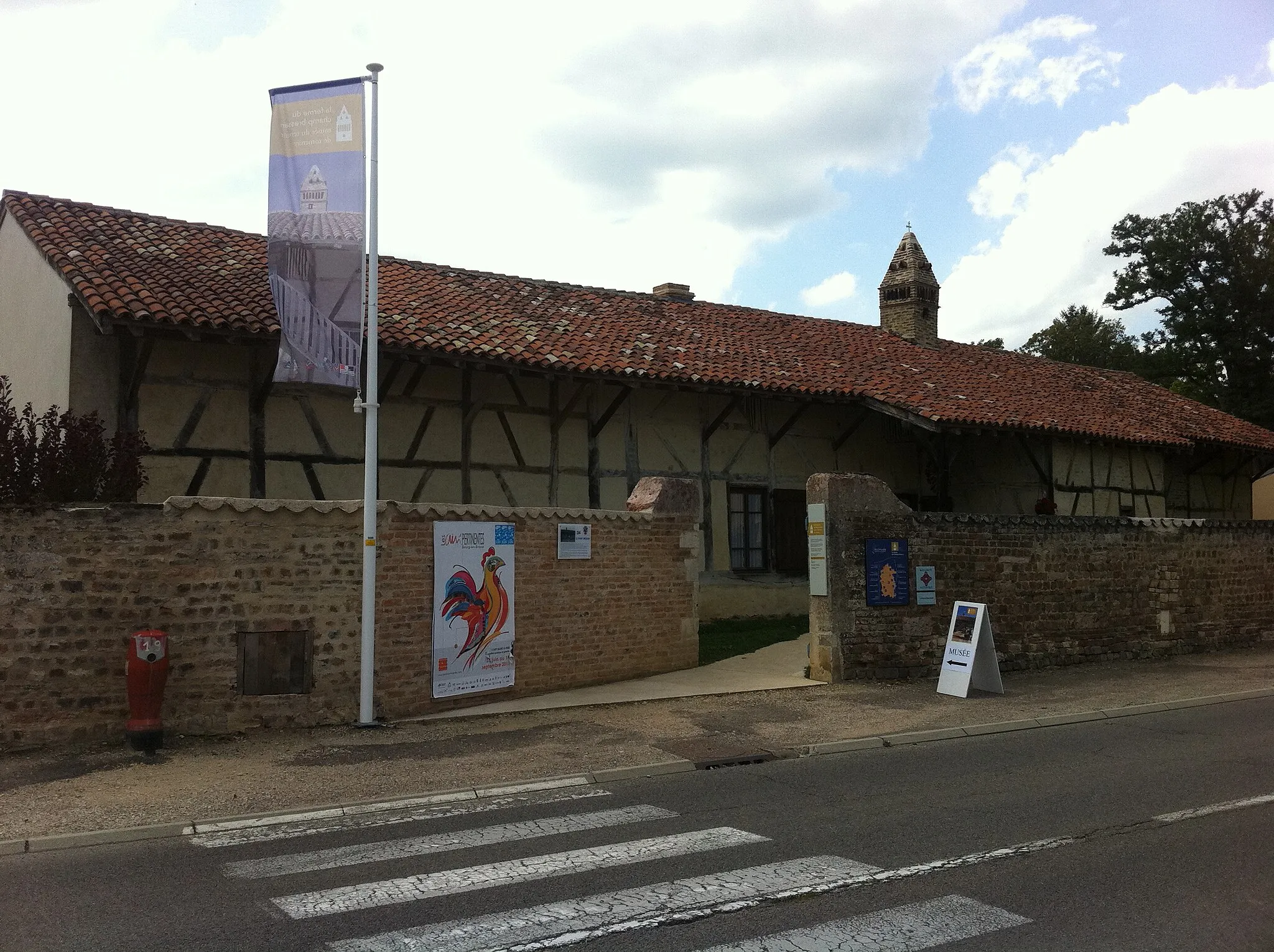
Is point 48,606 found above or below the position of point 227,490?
below

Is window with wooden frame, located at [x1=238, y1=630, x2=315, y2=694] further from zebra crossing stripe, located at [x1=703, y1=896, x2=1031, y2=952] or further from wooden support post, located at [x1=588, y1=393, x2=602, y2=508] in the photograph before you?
wooden support post, located at [x1=588, y1=393, x2=602, y2=508]

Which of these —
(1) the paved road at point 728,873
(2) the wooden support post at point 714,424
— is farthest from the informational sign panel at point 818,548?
(2) the wooden support post at point 714,424

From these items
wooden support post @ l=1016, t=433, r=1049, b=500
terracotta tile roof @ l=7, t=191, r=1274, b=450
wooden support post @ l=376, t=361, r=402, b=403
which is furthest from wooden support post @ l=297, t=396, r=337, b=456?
wooden support post @ l=1016, t=433, r=1049, b=500

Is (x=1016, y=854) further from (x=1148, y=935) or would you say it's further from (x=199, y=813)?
(x=199, y=813)

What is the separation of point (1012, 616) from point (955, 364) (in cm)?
1046

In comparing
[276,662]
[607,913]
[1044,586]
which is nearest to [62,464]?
[276,662]

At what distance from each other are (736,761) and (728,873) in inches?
127

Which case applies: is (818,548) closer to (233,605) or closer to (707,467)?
(707,467)

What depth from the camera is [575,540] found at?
12.0 meters

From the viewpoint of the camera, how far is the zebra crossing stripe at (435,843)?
19.2ft

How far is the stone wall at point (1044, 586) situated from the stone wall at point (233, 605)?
10.2 feet

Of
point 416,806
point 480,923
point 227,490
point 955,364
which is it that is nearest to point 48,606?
point 416,806

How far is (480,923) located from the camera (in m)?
4.79

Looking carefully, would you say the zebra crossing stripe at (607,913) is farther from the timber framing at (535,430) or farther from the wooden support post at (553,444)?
the wooden support post at (553,444)
